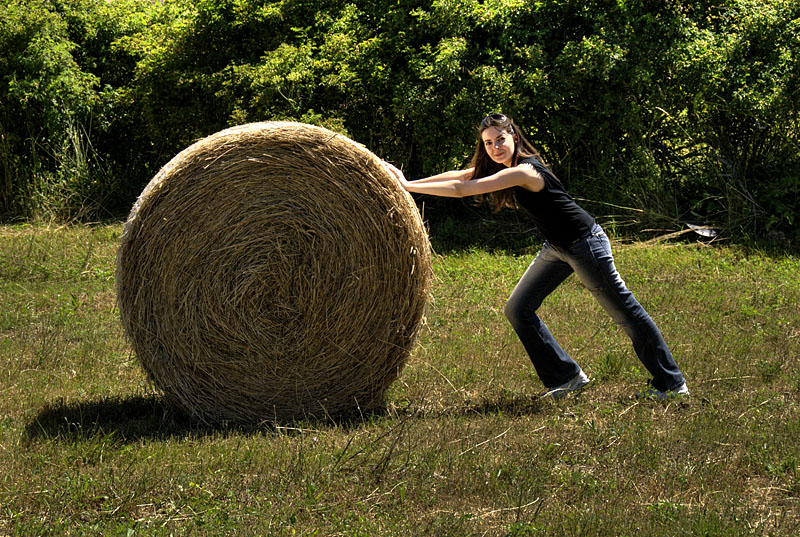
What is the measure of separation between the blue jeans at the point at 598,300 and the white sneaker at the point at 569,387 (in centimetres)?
3

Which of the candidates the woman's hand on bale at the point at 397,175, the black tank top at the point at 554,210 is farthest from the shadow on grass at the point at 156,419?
the woman's hand on bale at the point at 397,175

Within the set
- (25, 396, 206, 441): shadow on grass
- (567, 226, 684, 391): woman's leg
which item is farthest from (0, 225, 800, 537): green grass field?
(567, 226, 684, 391): woman's leg

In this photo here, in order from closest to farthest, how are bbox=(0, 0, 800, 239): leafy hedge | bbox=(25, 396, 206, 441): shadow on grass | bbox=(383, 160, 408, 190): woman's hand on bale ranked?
1. bbox=(25, 396, 206, 441): shadow on grass
2. bbox=(383, 160, 408, 190): woman's hand on bale
3. bbox=(0, 0, 800, 239): leafy hedge

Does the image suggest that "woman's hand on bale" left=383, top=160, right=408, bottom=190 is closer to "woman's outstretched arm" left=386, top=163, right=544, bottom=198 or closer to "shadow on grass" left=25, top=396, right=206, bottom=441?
"woman's outstretched arm" left=386, top=163, right=544, bottom=198

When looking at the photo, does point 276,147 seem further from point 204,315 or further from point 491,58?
point 491,58

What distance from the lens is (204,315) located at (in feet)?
19.1

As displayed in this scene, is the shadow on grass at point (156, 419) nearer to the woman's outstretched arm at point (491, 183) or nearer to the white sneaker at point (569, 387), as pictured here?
the white sneaker at point (569, 387)

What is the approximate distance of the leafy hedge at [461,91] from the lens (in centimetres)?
1098

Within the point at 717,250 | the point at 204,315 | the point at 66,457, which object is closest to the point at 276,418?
the point at 204,315

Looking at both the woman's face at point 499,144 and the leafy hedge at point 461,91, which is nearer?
the woman's face at point 499,144

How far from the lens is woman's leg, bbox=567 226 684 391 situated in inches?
229

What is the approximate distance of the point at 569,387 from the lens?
6207 millimetres

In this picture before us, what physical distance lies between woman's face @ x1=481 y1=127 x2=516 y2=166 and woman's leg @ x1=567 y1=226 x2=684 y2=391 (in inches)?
29.4

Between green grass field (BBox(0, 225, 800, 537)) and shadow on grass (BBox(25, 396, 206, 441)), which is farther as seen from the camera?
shadow on grass (BBox(25, 396, 206, 441))
